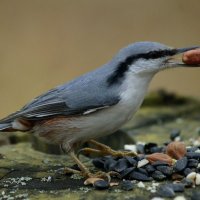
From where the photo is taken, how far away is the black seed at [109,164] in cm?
375

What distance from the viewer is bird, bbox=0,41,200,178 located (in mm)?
3658

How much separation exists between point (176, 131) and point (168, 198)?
62.3 inches

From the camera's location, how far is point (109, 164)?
12.5 feet

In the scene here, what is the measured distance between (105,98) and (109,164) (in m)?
0.47

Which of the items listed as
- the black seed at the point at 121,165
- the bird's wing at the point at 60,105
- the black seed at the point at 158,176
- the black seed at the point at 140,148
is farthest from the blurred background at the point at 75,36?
the black seed at the point at 158,176

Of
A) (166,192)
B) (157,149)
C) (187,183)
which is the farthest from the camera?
(157,149)

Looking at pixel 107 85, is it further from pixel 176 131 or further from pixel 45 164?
pixel 176 131

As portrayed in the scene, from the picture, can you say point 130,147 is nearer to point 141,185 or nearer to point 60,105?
point 60,105

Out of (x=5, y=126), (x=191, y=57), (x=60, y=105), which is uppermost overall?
(x=191, y=57)

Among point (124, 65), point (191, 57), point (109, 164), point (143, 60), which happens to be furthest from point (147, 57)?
point (109, 164)

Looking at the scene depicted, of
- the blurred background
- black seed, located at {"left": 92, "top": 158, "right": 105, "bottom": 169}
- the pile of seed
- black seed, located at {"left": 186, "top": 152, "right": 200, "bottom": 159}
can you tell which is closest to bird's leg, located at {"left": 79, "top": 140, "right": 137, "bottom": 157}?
the pile of seed

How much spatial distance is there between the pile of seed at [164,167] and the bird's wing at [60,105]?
41cm

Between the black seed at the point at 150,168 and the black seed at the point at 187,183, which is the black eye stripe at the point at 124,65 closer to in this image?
the black seed at the point at 150,168

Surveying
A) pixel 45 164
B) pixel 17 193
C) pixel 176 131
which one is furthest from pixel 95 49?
pixel 17 193
